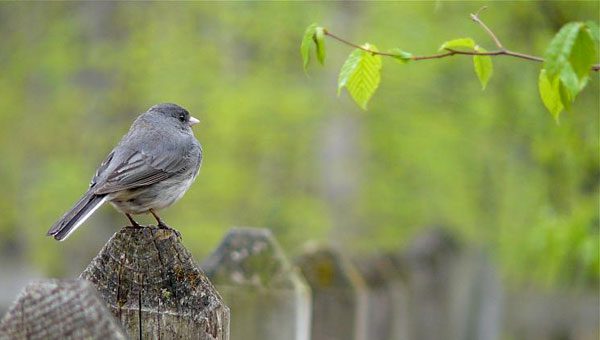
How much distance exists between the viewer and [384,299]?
5883 mm

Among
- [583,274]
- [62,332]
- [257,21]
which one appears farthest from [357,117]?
[62,332]

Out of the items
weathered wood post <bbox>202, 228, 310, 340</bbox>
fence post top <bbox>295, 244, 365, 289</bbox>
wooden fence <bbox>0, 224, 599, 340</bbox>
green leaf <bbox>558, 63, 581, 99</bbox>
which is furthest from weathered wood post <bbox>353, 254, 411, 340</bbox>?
green leaf <bbox>558, 63, 581, 99</bbox>

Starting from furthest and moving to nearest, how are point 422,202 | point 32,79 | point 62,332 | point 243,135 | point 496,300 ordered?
point 422,202 → point 243,135 → point 32,79 → point 496,300 → point 62,332

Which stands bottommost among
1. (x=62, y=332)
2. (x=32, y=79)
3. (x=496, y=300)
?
(x=496, y=300)

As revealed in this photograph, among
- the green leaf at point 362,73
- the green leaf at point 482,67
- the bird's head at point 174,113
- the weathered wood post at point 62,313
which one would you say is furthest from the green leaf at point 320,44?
the bird's head at point 174,113

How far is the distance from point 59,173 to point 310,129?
5.61 m

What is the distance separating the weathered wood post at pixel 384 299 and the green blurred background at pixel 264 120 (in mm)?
5114

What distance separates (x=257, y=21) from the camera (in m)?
15.3

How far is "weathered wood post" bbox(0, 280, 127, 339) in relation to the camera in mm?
1830

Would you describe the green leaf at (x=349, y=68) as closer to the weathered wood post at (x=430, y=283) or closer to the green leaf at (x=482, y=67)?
the green leaf at (x=482, y=67)

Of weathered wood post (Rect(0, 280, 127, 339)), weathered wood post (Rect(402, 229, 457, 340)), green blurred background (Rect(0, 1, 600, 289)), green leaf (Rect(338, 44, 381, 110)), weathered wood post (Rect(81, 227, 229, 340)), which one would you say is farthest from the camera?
green blurred background (Rect(0, 1, 600, 289))

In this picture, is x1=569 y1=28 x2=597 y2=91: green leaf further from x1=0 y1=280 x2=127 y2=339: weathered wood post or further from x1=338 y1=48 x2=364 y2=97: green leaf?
x1=0 y1=280 x2=127 y2=339: weathered wood post

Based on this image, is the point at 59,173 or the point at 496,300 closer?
the point at 496,300

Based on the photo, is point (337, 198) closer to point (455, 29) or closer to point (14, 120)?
point (455, 29)
